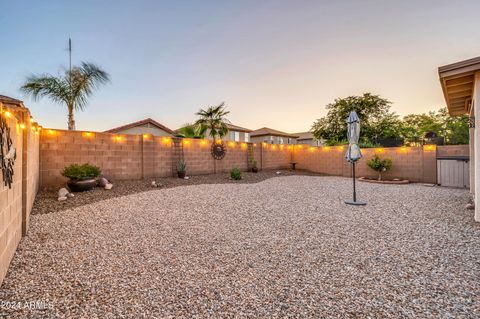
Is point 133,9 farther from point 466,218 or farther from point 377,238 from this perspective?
point 466,218

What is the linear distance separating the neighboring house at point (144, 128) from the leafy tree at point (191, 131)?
6.35 meters

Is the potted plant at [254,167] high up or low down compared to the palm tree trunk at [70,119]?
down

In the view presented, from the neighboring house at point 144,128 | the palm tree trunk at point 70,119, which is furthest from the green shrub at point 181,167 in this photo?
the neighboring house at point 144,128

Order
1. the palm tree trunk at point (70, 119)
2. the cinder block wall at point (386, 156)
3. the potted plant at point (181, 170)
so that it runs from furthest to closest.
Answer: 1. the cinder block wall at point (386, 156)
2. the palm tree trunk at point (70, 119)
3. the potted plant at point (181, 170)

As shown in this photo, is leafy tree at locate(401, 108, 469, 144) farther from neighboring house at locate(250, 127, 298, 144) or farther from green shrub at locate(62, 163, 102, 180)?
green shrub at locate(62, 163, 102, 180)

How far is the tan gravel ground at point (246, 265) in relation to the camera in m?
1.90

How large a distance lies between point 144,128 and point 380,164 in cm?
1653

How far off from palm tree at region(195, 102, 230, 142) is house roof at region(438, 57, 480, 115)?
965 cm

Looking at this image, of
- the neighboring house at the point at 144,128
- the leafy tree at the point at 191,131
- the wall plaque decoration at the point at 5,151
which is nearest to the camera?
the wall plaque decoration at the point at 5,151

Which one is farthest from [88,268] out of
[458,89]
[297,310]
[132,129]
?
[132,129]

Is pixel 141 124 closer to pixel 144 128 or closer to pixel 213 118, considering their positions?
pixel 144 128

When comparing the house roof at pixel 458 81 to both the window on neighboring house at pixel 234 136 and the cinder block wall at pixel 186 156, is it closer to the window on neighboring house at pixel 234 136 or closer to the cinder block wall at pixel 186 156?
the cinder block wall at pixel 186 156

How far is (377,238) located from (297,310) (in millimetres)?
2444

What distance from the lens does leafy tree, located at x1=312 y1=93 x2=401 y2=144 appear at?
2195 cm
